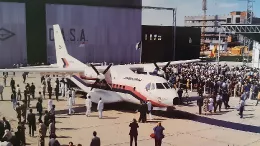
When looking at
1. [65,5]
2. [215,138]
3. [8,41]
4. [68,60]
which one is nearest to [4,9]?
[8,41]

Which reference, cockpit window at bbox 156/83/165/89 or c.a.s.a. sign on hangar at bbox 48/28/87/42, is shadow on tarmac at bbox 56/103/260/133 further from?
c.a.s.a. sign on hangar at bbox 48/28/87/42

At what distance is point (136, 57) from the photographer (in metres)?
75.8

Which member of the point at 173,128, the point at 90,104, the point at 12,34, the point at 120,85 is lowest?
the point at 173,128

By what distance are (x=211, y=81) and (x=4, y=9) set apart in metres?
41.7

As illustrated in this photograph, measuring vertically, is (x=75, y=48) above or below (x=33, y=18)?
below

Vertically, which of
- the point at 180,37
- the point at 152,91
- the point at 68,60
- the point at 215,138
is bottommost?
the point at 215,138

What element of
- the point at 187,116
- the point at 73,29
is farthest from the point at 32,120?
the point at 73,29

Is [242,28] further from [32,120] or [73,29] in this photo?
[32,120]

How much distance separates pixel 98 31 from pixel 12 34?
1827 centimetres

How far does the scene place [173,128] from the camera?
65.3ft

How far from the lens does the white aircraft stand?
21.8 meters

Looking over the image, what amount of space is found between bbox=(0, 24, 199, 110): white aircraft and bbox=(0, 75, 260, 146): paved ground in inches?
50.8

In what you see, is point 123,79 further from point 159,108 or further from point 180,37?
point 180,37

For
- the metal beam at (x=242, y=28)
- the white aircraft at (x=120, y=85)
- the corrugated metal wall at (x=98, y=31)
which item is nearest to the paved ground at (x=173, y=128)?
the white aircraft at (x=120, y=85)
